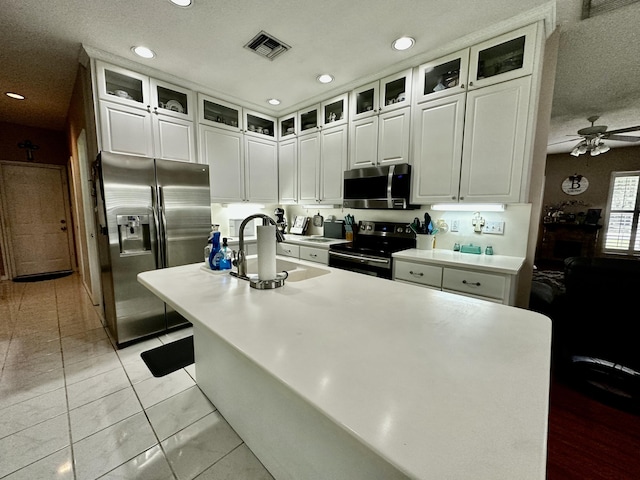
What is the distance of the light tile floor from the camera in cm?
137

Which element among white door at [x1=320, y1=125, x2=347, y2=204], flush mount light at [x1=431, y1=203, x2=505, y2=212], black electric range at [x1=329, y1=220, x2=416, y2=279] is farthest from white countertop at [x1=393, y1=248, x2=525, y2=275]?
white door at [x1=320, y1=125, x2=347, y2=204]

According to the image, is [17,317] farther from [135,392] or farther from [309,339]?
[309,339]

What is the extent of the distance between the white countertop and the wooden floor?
0.94 meters

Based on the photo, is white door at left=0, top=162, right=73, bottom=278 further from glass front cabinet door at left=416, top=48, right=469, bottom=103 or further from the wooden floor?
the wooden floor

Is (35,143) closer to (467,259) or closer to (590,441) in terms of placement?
(467,259)

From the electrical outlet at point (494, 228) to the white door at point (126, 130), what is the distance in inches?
131

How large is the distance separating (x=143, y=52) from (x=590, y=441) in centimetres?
422

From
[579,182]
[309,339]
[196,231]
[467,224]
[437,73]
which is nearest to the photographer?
[309,339]

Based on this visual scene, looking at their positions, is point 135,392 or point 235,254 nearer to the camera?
point 235,254

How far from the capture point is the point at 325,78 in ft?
9.29

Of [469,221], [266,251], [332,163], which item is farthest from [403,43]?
[266,251]

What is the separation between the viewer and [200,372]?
6.20ft

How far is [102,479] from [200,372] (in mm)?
665

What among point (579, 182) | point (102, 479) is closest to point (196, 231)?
point (102, 479)
